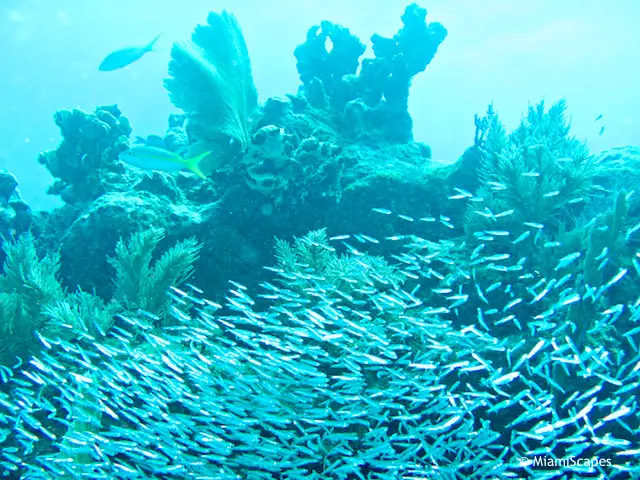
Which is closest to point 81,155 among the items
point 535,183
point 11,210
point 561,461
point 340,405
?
point 11,210

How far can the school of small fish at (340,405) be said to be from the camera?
134 inches

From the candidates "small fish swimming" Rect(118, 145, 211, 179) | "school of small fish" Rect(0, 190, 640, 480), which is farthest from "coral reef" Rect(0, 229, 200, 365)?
"small fish swimming" Rect(118, 145, 211, 179)

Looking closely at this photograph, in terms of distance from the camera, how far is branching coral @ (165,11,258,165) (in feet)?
23.8

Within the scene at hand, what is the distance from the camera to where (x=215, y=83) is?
7410mm

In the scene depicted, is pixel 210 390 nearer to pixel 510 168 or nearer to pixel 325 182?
pixel 325 182

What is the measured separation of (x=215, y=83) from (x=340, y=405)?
19.2 ft

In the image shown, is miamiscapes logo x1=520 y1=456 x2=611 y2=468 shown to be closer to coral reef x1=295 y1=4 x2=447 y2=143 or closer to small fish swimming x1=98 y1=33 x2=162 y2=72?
coral reef x1=295 y1=4 x2=447 y2=143

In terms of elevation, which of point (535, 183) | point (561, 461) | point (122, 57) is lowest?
point (561, 461)

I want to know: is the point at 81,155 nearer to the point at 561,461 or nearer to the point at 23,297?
the point at 23,297

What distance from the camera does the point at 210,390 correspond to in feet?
12.5

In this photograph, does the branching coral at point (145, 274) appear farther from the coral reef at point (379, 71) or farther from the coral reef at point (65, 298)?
the coral reef at point (379, 71)

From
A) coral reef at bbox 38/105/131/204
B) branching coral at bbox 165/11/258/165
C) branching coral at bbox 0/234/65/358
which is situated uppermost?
branching coral at bbox 165/11/258/165

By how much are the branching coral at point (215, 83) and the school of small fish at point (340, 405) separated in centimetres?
379

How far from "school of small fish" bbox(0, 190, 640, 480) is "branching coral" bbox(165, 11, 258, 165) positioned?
149 inches
